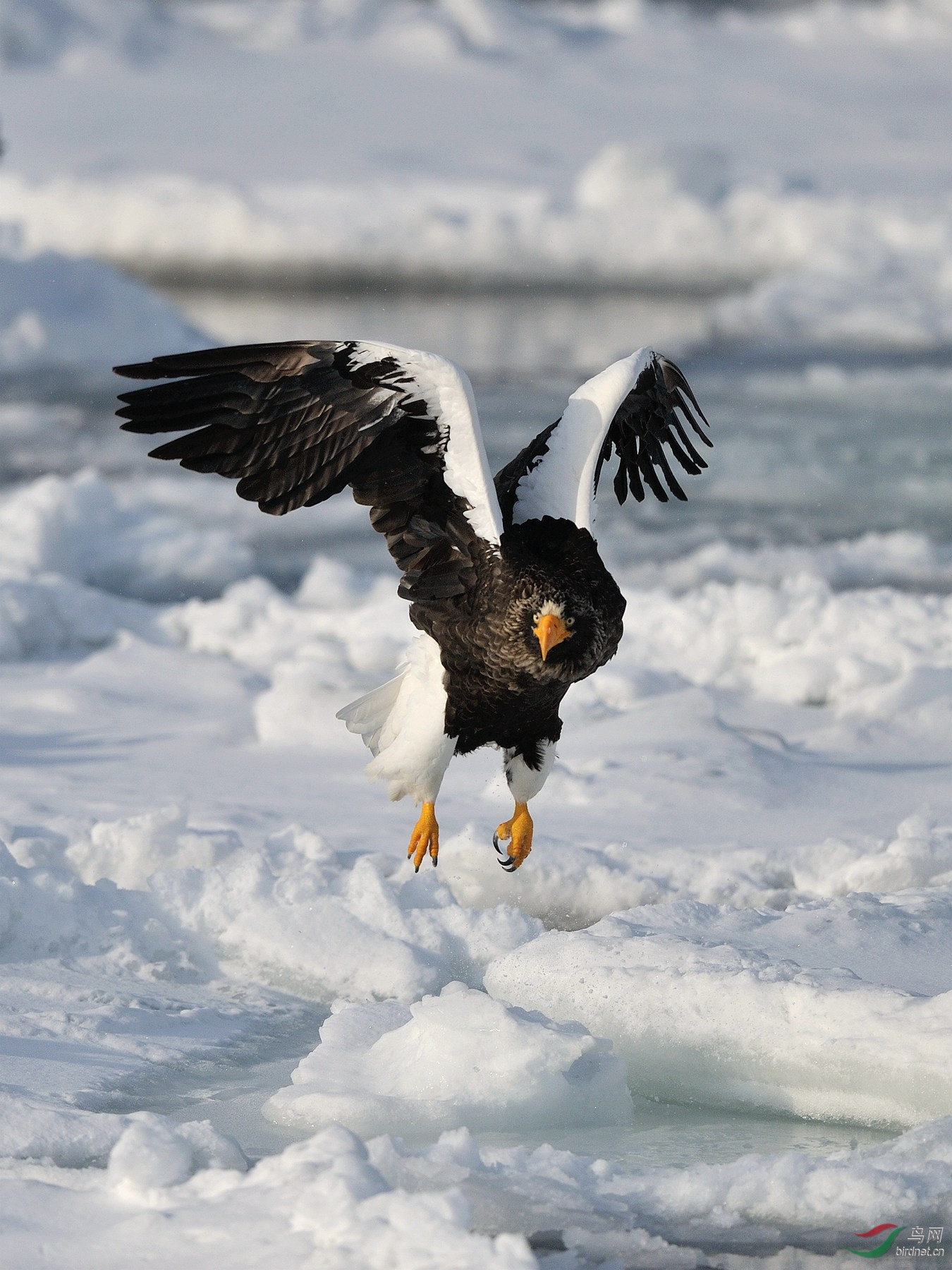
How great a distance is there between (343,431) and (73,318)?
69.6 ft

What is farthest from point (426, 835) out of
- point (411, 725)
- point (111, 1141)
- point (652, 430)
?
point (111, 1141)

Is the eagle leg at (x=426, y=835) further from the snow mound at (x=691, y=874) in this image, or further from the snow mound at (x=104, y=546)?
the snow mound at (x=104, y=546)

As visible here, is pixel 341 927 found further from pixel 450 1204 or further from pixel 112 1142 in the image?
pixel 450 1204

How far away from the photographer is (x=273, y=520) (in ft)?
58.1

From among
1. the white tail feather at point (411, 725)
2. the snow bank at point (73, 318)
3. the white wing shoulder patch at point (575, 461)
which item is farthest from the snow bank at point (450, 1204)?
the snow bank at point (73, 318)

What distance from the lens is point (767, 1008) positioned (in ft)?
15.3

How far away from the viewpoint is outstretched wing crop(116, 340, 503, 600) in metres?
4.85

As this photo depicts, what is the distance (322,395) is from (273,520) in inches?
506

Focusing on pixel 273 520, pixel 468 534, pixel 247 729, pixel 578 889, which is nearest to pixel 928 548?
pixel 273 520

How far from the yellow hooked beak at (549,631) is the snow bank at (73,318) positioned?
68.1ft

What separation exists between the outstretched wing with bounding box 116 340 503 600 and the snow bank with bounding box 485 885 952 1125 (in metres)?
1.25

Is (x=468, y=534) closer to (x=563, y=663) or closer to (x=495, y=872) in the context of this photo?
(x=563, y=663)

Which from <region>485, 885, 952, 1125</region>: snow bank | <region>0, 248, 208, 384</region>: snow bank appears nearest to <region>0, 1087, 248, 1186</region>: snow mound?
<region>485, 885, 952, 1125</region>: snow bank

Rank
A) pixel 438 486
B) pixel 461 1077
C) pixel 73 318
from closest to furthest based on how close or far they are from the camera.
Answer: pixel 461 1077
pixel 438 486
pixel 73 318
